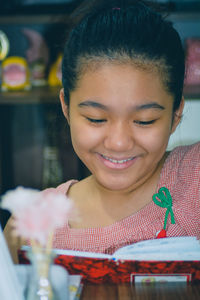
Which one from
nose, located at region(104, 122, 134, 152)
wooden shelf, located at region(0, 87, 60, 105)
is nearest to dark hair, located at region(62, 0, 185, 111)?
nose, located at region(104, 122, 134, 152)

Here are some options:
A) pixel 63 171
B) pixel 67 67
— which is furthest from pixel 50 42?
pixel 67 67

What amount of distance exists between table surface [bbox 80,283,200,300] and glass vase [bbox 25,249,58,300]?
5.1 inches

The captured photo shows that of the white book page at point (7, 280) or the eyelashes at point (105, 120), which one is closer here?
the white book page at point (7, 280)

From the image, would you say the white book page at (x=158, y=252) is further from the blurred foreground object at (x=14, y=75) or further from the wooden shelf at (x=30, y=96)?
the blurred foreground object at (x=14, y=75)

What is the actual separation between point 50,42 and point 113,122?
4.97 ft

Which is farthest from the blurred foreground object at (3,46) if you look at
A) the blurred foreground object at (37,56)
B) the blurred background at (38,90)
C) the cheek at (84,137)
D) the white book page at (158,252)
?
the white book page at (158,252)

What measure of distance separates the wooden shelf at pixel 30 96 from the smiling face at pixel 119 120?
1125 mm

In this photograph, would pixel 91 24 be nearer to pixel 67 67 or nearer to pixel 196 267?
pixel 67 67

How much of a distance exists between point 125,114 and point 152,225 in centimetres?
24

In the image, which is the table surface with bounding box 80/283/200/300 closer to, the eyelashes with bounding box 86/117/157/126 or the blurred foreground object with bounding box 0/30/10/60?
the eyelashes with bounding box 86/117/157/126

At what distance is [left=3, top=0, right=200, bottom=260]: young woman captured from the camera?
0.63 meters

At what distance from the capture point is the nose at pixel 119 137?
616 millimetres

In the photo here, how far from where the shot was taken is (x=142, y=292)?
532 mm

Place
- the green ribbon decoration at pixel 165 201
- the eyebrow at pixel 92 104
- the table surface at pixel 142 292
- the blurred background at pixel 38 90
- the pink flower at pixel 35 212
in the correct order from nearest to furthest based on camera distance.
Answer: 1. the pink flower at pixel 35 212
2. the table surface at pixel 142 292
3. the eyebrow at pixel 92 104
4. the green ribbon decoration at pixel 165 201
5. the blurred background at pixel 38 90
